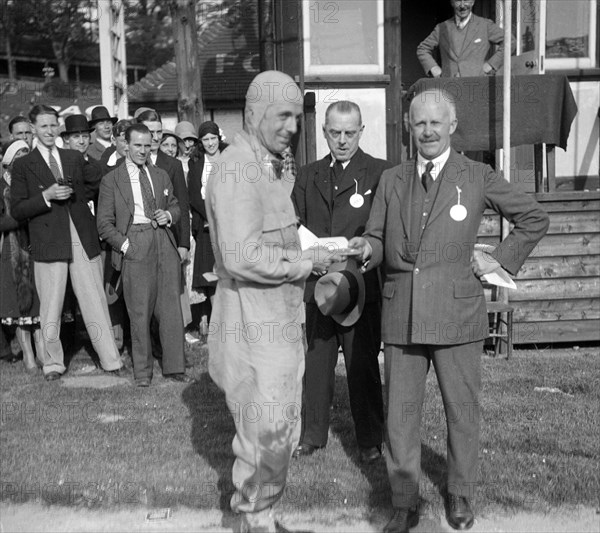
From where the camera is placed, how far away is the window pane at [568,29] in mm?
11172

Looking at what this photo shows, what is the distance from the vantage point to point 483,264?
455 centimetres

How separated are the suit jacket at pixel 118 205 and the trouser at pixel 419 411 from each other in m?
3.76

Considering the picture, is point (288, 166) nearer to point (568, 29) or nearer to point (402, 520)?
point (402, 520)

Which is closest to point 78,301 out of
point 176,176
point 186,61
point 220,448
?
point 176,176

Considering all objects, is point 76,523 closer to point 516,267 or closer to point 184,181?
point 516,267

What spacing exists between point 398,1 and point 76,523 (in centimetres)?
727

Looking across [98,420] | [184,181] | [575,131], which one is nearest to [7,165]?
[184,181]

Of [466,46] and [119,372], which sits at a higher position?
[466,46]

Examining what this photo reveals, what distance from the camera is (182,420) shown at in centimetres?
662

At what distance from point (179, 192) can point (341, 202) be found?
3.11 metres

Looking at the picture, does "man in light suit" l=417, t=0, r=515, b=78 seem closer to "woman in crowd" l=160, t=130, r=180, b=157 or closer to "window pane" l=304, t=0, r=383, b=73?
"window pane" l=304, t=0, r=383, b=73

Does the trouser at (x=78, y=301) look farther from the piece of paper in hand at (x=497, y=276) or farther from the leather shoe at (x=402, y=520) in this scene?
the piece of paper in hand at (x=497, y=276)

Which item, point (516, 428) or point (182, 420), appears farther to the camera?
point (182, 420)

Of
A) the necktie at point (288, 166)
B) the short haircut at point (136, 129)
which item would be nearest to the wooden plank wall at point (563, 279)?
the necktie at point (288, 166)
